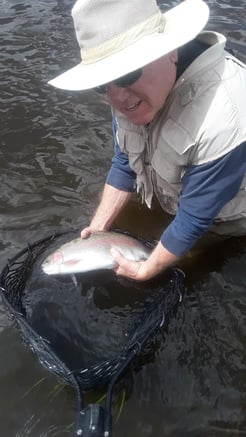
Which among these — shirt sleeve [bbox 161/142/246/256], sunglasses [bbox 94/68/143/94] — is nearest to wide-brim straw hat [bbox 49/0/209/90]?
sunglasses [bbox 94/68/143/94]

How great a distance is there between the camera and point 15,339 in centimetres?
412

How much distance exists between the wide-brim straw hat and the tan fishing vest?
15.7 inches

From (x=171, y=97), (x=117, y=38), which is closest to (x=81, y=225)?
(x=171, y=97)

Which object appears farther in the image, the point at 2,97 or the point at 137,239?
the point at 2,97

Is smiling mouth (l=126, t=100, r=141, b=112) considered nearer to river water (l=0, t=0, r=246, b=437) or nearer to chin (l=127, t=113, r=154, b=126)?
chin (l=127, t=113, r=154, b=126)

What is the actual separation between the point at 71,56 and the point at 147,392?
512cm

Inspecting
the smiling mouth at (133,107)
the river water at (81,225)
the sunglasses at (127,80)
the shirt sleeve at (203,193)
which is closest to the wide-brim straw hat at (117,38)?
the sunglasses at (127,80)

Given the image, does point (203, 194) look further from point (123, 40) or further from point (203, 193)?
point (123, 40)

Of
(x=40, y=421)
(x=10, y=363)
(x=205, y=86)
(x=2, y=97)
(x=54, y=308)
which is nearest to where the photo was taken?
(x=205, y=86)

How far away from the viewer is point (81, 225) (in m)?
5.05

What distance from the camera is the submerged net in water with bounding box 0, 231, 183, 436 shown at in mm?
3643

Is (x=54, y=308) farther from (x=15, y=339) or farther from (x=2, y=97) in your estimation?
(x=2, y=97)

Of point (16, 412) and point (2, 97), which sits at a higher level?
point (2, 97)

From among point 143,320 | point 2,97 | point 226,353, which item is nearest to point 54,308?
point 143,320
